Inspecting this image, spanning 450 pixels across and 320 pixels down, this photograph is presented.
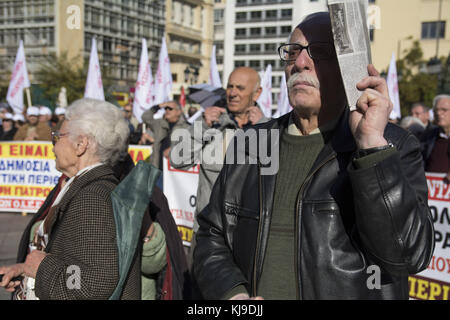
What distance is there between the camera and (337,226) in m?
1.59

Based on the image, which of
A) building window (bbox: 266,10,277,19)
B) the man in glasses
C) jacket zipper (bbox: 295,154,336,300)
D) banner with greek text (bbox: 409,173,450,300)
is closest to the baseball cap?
the man in glasses

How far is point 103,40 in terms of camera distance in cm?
4347

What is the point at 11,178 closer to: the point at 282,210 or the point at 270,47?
the point at 282,210

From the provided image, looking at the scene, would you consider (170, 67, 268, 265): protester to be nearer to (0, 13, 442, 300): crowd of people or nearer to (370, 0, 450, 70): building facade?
(0, 13, 442, 300): crowd of people

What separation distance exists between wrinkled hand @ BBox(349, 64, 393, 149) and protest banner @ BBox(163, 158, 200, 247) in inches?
209

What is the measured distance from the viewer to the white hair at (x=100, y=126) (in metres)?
2.57

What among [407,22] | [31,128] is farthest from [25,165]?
[407,22]

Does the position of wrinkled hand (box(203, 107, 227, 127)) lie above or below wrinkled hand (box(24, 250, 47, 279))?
above

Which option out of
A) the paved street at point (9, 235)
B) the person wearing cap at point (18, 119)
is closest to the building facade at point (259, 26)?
the paved street at point (9, 235)

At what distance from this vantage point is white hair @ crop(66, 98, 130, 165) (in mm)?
2574

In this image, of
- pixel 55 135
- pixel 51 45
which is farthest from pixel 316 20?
pixel 51 45

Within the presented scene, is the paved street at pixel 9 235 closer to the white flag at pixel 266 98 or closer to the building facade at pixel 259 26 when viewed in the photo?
the building facade at pixel 259 26

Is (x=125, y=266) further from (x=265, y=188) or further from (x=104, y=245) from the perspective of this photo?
(x=265, y=188)

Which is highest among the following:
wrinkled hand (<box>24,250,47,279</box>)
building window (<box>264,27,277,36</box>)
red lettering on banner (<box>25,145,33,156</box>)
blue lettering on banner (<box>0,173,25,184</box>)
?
building window (<box>264,27,277,36</box>)
